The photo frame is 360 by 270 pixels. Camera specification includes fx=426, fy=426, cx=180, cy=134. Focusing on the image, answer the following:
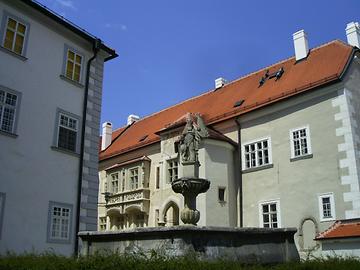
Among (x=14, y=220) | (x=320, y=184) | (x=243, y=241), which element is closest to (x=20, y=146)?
(x=14, y=220)

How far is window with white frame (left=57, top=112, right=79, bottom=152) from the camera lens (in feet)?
58.4

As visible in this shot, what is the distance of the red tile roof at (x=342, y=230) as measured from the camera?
18.7 meters

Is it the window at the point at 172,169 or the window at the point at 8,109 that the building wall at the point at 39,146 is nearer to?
the window at the point at 8,109

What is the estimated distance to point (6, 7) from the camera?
16.7 metres


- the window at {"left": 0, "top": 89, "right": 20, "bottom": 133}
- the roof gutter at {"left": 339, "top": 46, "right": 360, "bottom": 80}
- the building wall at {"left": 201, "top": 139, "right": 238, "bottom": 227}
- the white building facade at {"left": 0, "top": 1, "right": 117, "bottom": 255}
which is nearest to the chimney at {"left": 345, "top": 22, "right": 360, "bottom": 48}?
the roof gutter at {"left": 339, "top": 46, "right": 360, "bottom": 80}

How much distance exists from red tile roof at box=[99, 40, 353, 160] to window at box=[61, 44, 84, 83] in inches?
456

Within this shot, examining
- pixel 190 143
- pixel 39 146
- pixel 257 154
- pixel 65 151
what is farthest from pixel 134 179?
pixel 190 143

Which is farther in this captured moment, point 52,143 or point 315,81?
point 315,81

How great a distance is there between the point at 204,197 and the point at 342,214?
804cm

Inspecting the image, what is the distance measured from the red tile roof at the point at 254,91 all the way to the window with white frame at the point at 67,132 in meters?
→ 12.2

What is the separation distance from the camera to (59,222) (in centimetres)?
1689

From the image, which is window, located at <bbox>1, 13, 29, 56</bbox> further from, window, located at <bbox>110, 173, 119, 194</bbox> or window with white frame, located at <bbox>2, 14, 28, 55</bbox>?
window, located at <bbox>110, 173, 119, 194</bbox>

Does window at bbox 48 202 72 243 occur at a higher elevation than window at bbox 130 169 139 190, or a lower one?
lower

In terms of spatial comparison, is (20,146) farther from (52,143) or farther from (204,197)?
(204,197)
